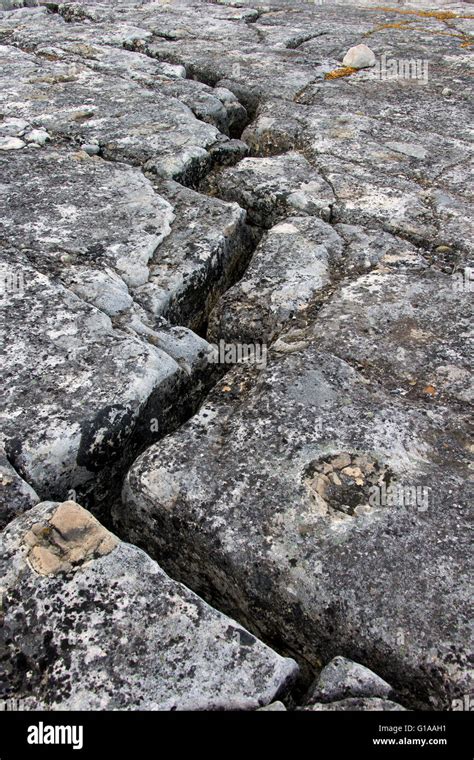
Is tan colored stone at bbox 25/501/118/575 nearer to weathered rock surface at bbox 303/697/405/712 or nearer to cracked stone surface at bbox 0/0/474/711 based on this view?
cracked stone surface at bbox 0/0/474/711

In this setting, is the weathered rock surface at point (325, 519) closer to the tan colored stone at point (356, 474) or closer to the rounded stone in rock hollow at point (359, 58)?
the tan colored stone at point (356, 474)

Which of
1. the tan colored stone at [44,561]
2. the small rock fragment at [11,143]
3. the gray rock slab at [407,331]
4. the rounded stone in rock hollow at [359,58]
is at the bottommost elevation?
the tan colored stone at [44,561]

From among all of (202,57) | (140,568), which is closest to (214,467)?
(140,568)

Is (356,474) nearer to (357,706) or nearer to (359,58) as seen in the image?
(357,706)

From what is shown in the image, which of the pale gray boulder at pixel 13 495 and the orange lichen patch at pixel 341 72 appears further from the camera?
the orange lichen patch at pixel 341 72

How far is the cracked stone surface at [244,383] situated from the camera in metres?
1.22

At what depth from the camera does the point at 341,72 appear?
3930 mm

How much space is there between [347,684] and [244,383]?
89 centimetres

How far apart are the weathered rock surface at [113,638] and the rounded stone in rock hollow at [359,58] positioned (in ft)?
12.1

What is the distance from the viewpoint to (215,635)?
1.18 metres

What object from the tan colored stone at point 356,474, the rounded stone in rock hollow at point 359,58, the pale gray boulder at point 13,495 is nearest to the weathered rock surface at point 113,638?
the pale gray boulder at point 13,495

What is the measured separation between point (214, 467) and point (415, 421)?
53 centimetres
